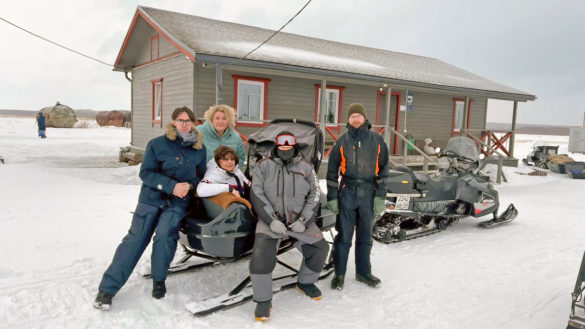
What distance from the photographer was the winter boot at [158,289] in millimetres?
3455

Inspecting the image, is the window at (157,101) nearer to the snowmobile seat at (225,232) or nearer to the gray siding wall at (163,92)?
the gray siding wall at (163,92)

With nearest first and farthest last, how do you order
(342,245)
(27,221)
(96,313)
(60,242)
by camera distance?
(96,313)
(342,245)
(60,242)
(27,221)

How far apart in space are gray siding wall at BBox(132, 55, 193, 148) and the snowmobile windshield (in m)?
6.57

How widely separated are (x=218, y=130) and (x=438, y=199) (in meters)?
3.48

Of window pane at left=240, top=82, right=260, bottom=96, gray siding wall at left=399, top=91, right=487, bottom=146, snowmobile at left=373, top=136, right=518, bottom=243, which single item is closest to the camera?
snowmobile at left=373, top=136, right=518, bottom=243

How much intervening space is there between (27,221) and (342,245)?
434cm

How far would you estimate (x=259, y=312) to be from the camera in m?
3.23

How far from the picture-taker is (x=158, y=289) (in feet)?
11.4

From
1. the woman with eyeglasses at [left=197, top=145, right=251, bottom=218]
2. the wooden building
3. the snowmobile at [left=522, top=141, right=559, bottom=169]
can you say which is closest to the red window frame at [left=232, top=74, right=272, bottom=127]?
the wooden building

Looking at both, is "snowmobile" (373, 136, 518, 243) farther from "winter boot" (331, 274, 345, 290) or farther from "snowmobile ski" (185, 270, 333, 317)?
"snowmobile ski" (185, 270, 333, 317)

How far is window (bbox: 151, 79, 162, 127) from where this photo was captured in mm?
12750

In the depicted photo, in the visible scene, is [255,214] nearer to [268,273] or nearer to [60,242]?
[268,273]

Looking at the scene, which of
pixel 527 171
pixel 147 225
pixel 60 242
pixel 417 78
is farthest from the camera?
pixel 527 171

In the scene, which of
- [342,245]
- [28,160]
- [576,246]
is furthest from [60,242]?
[28,160]
